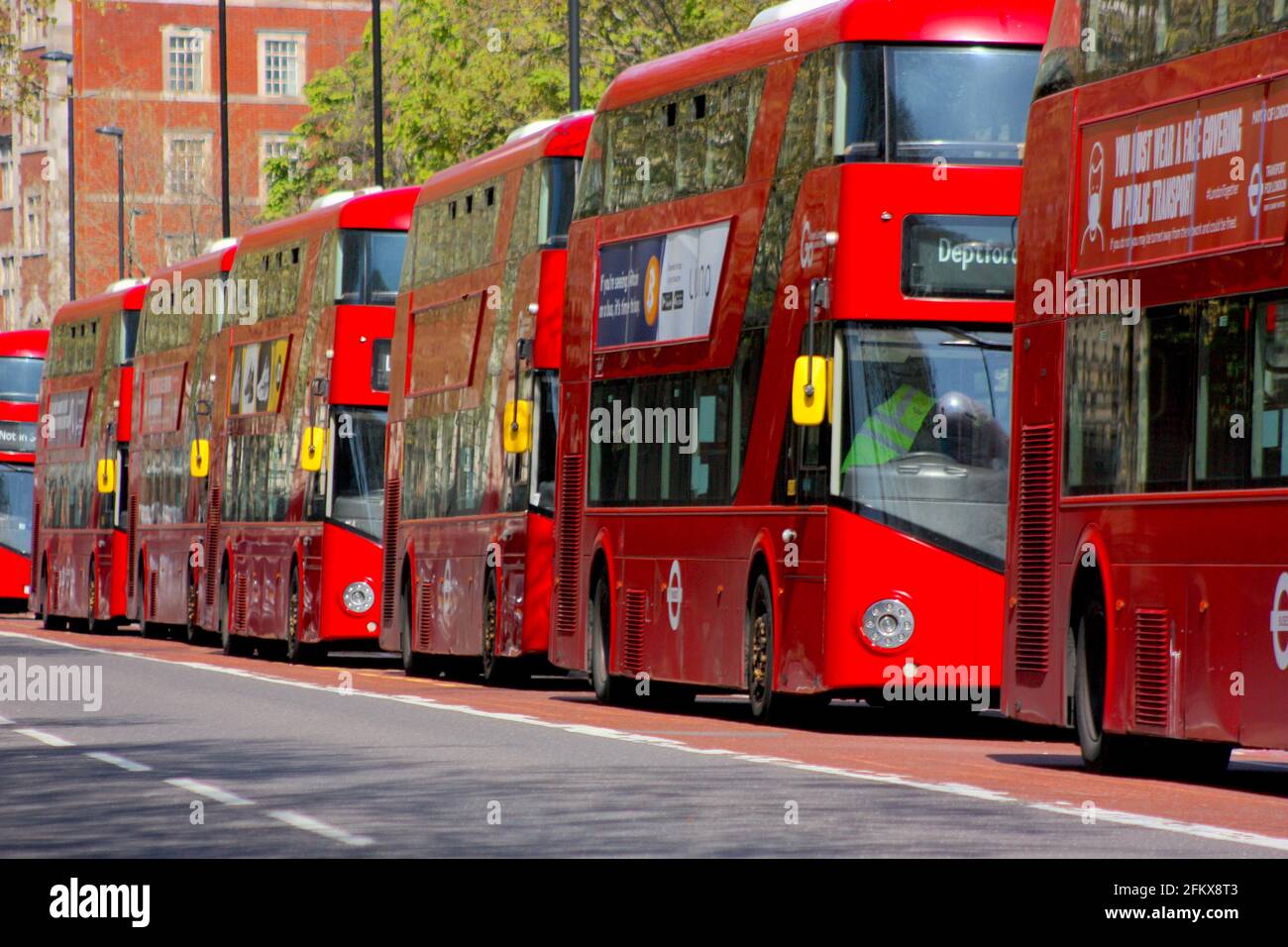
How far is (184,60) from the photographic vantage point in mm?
107312

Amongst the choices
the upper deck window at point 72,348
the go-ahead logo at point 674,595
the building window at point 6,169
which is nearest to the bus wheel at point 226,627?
the upper deck window at point 72,348

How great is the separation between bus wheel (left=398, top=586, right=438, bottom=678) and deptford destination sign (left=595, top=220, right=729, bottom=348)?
335 inches

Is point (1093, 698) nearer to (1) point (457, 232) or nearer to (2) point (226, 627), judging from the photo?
(1) point (457, 232)

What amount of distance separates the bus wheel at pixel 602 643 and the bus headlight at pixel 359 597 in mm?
10215

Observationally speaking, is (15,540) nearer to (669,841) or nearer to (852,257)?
(852,257)

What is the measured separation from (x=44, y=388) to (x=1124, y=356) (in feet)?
146

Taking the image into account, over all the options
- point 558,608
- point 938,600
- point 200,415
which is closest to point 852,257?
point 938,600

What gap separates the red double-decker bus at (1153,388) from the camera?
15.2 meters

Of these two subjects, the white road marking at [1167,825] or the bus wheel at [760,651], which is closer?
the white road marking at [1167,825]

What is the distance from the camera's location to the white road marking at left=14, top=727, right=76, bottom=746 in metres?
20.4

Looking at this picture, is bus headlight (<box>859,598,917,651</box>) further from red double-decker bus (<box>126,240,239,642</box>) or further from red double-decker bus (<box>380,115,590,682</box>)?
red double-decker bus (<box>126,240,239,642</box>)

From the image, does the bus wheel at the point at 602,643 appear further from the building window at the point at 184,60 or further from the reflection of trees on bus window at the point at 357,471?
the building window at the point at 184,60

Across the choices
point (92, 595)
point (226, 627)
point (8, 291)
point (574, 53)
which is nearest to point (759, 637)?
point (226, 627)

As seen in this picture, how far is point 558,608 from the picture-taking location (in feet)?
90.0
